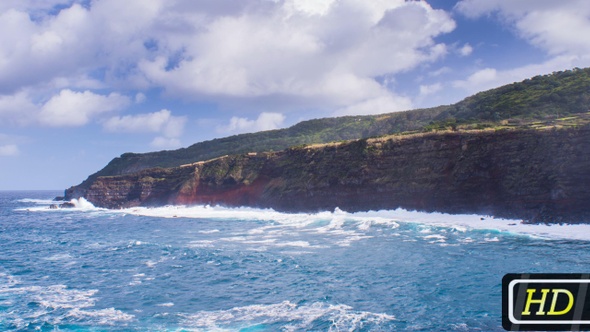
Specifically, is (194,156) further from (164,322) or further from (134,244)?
(164,322)

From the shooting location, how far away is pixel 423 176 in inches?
2109

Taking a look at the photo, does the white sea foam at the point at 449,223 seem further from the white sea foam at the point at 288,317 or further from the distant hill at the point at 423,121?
the white sea foam at the point at 288,317

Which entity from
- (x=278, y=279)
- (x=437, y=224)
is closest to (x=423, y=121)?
(x=437, y=224)

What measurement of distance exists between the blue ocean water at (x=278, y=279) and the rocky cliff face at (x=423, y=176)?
8684 millimetres

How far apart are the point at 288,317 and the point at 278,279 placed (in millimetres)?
6226

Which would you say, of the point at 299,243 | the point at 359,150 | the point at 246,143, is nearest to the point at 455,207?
the point at 359,150

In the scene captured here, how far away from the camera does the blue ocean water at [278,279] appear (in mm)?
17578

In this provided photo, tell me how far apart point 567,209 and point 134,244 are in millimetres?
41376

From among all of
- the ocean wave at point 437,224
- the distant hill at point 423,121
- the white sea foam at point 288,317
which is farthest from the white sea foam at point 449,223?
the white sea foam at point 288,317

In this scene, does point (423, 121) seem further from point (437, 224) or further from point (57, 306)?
point (57, 306)

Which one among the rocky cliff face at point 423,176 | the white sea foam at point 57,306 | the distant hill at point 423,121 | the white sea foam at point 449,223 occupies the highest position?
the distant hill at point 423,121

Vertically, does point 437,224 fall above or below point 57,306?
below

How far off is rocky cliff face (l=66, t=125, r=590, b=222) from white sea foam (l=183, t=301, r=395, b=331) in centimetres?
3066

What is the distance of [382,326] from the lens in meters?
16.3
